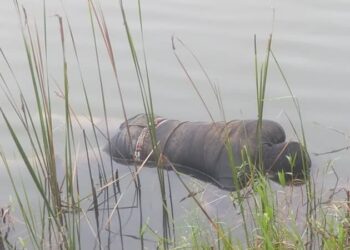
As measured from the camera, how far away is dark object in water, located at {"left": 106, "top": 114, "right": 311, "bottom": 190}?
3.81 metres

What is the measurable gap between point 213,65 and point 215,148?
143 centimetres

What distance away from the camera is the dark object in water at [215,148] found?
381cm

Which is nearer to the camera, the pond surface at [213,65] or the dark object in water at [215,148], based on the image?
the dark object in water at [215,148]

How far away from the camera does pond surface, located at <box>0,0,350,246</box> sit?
4.48 m

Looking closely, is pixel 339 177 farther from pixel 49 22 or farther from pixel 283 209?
pixel 49 22

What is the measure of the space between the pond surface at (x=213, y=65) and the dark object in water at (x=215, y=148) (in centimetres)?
12

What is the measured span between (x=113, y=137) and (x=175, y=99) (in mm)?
751

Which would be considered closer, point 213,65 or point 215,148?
point 215,148

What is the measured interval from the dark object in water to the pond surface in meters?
0.12

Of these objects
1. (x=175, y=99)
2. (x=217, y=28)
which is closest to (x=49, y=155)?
(x=175, y=99)

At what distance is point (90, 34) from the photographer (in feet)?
19.1

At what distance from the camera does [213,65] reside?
5.33 m

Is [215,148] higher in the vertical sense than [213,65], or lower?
lower

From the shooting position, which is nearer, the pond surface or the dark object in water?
the dark object in water
